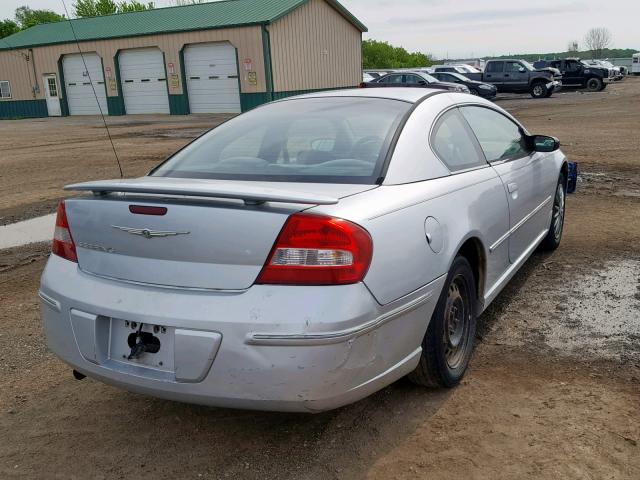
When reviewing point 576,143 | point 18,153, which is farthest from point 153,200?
point 18,153

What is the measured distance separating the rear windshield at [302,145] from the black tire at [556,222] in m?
2.52

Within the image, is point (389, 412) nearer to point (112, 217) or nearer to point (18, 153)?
point (112, 217)

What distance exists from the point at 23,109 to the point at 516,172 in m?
38.3

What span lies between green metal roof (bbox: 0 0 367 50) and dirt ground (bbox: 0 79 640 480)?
81.9ft

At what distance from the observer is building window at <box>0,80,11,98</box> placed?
122ft

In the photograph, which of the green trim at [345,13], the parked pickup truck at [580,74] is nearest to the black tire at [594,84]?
the parked pickup truck at [580,74]

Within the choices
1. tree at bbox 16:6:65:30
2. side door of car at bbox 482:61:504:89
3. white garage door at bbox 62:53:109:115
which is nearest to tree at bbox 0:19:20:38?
tree at bbox 16:6:65:30

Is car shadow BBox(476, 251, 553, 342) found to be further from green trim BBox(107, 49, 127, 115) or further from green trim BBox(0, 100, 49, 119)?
green trim BBox(0, 100, 49, 119)

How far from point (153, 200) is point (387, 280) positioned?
101 cm

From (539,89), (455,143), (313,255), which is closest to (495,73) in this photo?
(539,89)

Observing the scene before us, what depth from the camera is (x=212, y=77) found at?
29516 mm

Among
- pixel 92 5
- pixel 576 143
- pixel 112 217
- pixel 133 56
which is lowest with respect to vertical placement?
pixel 576 143

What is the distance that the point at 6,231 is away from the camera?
709 centimetres

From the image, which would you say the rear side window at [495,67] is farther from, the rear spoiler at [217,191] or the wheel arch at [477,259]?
the rear spoiler at [217,191]
